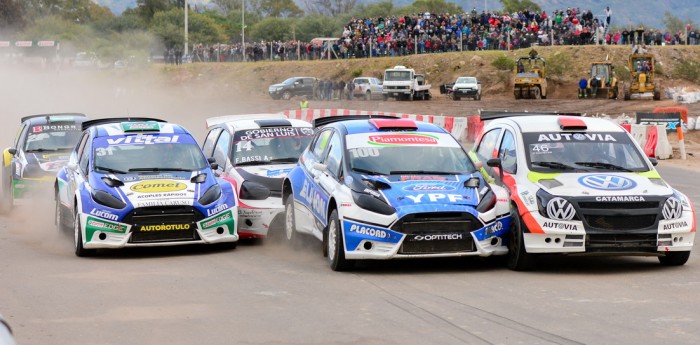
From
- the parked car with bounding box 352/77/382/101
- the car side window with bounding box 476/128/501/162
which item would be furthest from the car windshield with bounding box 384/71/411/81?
the car side window with bounding box 476/128/501/162

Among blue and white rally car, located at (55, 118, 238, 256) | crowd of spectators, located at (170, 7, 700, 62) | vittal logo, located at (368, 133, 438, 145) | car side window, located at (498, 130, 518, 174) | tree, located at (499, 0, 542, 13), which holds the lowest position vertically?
blue and white rally car, located at (55, 118, 238, 256)

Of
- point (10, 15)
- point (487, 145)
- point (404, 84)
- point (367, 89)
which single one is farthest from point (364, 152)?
point (10, 15)

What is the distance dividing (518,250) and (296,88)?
5057 centimetres

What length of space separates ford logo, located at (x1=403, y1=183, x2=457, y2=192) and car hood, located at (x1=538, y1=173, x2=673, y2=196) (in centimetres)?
93

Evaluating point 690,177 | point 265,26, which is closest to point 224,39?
point 265,26

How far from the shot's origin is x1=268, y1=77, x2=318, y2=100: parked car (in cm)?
6125

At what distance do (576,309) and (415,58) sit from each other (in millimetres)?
56866

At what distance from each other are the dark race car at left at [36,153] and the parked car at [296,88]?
135 ft

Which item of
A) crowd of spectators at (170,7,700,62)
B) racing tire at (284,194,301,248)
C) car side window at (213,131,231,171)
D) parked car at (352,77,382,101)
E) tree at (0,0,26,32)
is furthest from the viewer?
tree at (0,0,26,32)

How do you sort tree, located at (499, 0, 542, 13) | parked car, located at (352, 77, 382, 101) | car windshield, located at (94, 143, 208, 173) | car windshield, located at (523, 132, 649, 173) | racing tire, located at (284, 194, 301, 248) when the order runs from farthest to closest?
tree, located at (499, 0, 542, 13)
parked car, located at (352, 77, 382, 101)
car windshield, located at (94, 143, 208, 173)
racing tire, located at (284, 194, 301, 248)
car windshield, located at (523, 132, 649, 173)

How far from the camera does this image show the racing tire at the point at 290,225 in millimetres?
13094

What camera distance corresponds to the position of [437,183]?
37.6 ft

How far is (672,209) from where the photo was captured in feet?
36.6

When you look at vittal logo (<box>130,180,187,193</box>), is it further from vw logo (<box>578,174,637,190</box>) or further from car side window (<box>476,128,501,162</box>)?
vw logo (<box>578,174,637,190</box>)
